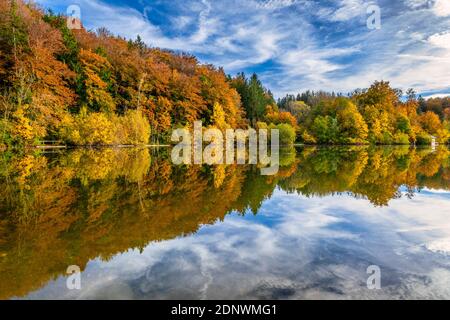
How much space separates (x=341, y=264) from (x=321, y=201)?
11.4ft


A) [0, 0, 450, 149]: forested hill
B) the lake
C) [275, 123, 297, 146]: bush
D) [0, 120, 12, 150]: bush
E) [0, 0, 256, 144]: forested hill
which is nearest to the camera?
the lake

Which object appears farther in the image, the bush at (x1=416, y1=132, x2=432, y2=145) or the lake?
the bush at (x1=416, y1=132, x2=432, y2=145)

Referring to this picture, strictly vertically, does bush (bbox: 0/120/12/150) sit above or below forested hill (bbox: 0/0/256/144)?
below

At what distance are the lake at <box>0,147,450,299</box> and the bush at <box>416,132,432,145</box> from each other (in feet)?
175

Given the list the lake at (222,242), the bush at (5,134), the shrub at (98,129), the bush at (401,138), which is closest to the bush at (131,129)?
the shrub at (98,129)

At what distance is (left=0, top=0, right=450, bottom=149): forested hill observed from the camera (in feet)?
89.7

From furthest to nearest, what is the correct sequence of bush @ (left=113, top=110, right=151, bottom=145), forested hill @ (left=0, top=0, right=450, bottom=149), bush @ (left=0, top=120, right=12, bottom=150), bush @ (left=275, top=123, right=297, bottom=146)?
bush @ (left=275, top=123, right=297, bottom=146) → bush @ (left=113, top=110, right=151, bottom=145) → forested hill @ (left=0, top=0, right=450, bottom=149) → bush @ (left=0, top=120, right=12, bottom=150)

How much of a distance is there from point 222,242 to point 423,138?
59.7 meters

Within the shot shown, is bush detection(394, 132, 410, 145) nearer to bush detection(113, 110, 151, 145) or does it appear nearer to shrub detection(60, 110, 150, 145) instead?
bush detection(113, 110, 151, 145)

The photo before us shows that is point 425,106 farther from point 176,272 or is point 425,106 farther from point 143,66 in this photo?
point 176,272

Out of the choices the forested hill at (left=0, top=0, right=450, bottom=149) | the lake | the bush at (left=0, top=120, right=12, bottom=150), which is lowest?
the lake

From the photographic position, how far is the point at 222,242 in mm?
4137

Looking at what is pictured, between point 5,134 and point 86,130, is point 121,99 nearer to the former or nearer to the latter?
point 86,130

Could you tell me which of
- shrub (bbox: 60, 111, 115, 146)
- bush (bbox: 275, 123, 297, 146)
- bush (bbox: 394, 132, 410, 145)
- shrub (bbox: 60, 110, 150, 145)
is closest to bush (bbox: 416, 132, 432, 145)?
bush (bbox: 394, 132, 410, 145)
